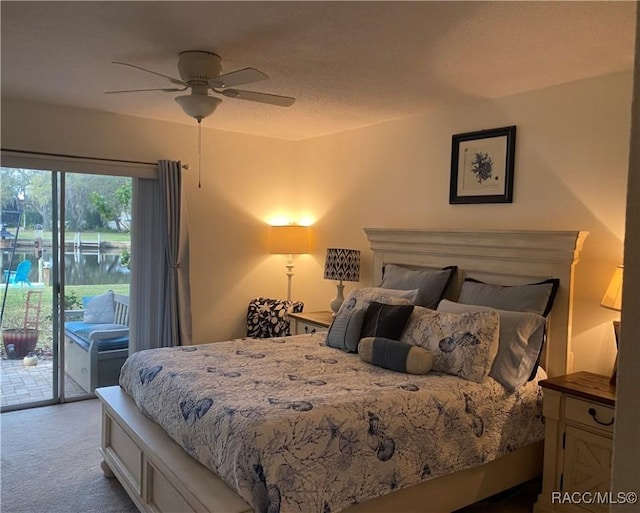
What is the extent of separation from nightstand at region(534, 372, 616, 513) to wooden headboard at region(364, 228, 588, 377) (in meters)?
0.40

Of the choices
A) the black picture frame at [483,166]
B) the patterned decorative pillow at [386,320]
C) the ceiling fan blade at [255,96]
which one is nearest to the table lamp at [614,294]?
the black picture frame at [483,166]

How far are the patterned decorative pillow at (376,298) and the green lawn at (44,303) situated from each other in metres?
2.15

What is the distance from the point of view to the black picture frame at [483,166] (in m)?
3.50

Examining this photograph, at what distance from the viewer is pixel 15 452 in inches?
133

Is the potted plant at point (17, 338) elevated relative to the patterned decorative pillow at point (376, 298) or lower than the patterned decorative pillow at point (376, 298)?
lower

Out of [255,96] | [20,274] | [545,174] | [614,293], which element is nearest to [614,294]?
[614,293]

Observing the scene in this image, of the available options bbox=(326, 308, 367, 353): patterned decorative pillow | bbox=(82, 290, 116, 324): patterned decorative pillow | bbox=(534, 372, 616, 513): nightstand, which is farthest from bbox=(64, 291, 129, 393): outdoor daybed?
bbox=(534, 372, 616, 513): nightstand

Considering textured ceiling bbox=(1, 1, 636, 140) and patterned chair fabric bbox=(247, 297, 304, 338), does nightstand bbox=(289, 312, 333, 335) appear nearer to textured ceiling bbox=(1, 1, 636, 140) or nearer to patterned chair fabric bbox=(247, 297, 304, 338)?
patterned chair fabric bbox=(247, 297, 304, 338)

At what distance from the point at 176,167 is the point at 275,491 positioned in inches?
127

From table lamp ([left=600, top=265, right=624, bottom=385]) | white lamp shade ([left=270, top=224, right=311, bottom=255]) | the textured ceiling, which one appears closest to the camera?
the textured ceiling

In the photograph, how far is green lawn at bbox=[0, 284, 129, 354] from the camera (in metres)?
4.14

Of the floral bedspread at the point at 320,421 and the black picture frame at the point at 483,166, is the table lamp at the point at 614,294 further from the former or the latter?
the black picture frame at the point at 483,166

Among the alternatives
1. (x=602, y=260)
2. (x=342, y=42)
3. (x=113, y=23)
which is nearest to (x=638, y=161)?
(x=342, y=42)

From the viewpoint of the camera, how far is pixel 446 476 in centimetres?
249
